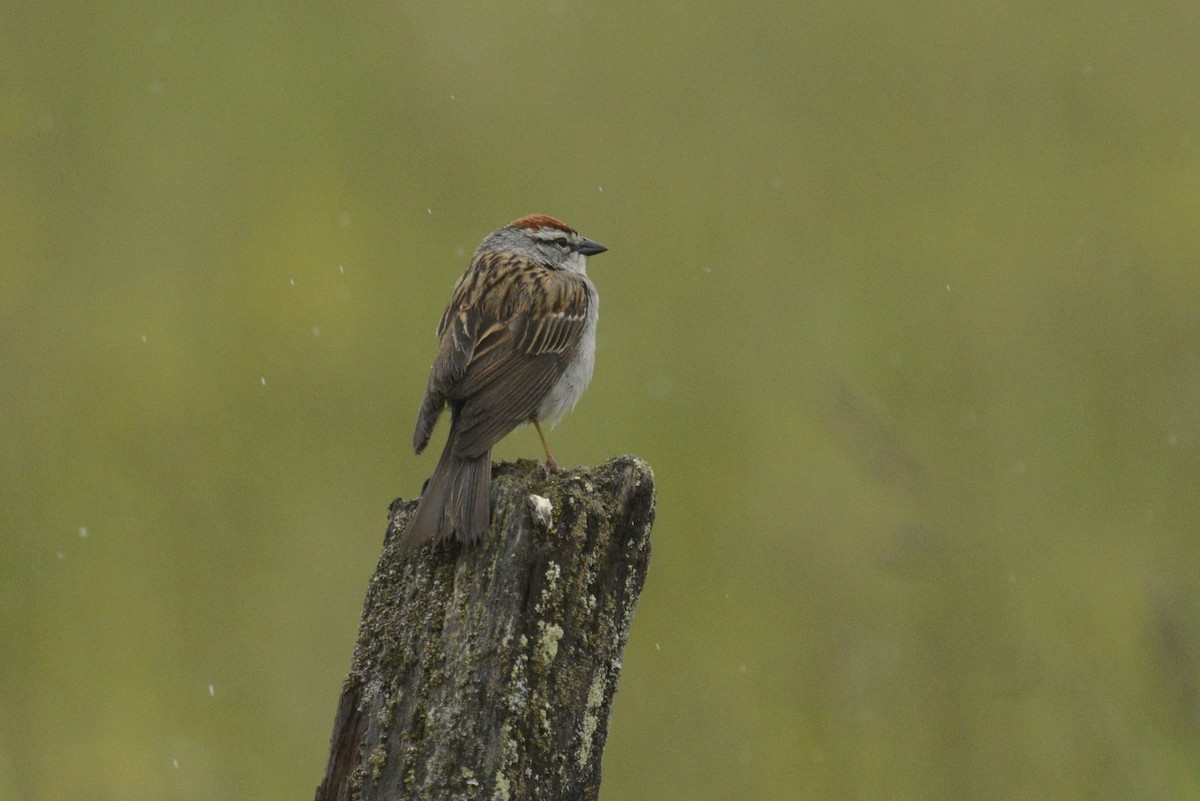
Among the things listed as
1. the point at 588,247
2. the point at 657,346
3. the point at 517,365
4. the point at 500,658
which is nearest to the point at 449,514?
the point at 500,658

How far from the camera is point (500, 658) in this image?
3037 millimetres

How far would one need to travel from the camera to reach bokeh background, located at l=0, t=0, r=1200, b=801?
609 centimetres

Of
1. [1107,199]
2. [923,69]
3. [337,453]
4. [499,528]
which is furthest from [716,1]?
[499,528]

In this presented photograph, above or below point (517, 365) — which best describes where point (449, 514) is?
below

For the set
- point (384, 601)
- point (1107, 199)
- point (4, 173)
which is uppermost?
point (1107, 199)

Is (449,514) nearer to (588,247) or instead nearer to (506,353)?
(506,353)

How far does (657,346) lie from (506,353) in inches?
112

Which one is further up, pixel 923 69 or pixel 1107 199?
pixel 923 69

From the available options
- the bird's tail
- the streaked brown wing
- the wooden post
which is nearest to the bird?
the streaked brown wing

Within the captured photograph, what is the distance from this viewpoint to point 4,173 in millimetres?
7918

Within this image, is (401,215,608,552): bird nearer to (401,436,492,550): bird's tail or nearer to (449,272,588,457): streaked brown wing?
(449,272,588,457): streaked brown wing

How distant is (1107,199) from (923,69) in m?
1.60

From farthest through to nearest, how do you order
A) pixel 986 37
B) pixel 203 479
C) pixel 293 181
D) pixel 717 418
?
A: 1. pixel 986 37
2. pixel 293 181
3. pixel 717 418
4. pixel 203 479

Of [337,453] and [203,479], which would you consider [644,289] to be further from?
Answer: [203,479]
